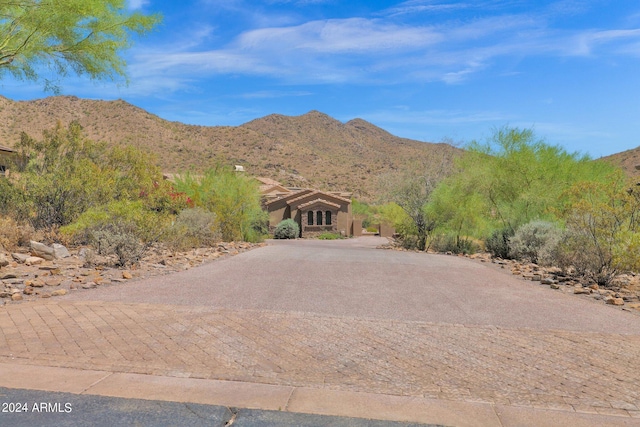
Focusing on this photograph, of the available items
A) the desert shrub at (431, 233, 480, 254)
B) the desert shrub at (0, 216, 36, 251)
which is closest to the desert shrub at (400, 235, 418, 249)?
the desert shrub at (431, 233, 480, 254)

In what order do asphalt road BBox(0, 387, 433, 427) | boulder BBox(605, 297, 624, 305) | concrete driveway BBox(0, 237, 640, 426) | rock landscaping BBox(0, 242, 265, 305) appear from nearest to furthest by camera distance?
asphalt road BBox(0, 387, 433, 427) < concrete driveway BBox(0, 237, 640, 426) < rock landscaping BBox(0, 242, 265, 305) < boulder BBox(605, 297, 624, 305)

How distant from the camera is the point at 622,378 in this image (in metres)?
5.08

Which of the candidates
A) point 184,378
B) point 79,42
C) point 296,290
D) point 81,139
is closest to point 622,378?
point 184,378

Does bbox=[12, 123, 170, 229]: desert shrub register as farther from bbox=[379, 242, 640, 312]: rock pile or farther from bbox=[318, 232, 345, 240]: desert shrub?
bbox=[318, 232, 345, 240]: desert shrub

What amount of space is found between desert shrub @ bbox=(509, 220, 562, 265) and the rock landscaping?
10.2 m

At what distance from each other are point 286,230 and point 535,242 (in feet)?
98.6

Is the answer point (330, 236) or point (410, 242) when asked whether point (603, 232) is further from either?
point (330, 236)

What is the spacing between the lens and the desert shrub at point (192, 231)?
680 inches

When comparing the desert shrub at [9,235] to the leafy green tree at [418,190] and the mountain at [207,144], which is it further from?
the mountain at [207,144]

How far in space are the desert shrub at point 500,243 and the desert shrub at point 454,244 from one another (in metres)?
3.16

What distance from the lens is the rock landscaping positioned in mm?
8891

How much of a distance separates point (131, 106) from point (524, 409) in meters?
84.4

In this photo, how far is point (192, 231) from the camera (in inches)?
769

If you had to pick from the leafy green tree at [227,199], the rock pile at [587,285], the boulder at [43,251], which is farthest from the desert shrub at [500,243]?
the boulder at [43,251]
